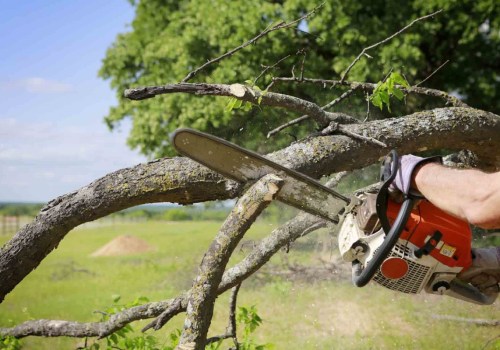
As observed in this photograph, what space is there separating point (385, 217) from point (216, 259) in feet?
2.40

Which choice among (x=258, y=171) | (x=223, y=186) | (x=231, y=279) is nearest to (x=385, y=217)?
(x=258, y=171)

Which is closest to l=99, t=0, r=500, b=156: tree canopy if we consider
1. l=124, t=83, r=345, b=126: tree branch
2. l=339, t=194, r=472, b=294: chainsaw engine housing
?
l=124, t=83, r=345, b=126: tree branch

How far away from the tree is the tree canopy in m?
4.00

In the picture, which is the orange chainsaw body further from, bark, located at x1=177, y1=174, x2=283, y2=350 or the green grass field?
the green grass field

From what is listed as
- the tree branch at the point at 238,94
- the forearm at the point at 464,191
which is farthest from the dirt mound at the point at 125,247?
the forearm at the point at 464,191

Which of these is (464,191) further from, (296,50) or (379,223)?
(296,50)

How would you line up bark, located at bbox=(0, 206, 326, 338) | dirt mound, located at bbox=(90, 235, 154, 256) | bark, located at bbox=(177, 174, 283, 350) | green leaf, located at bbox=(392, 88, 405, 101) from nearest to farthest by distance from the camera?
bark, located at bbox=(177, 174, 283, 350), green leaf, located at bbox=(392, 88, 405, 101), bark, located at bbox=(0, 206, 326, 338), dirt mound, located at bbox=(90, 235, 154, 256)

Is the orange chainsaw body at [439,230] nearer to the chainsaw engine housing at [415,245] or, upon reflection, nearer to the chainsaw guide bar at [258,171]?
the chainsaw engine housing at [415,245]

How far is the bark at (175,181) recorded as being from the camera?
2826mm

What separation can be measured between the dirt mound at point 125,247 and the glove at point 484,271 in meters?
11.5

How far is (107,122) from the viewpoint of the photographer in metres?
9.94

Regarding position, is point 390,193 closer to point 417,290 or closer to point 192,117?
point 417,290

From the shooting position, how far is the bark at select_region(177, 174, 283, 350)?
7.42ft

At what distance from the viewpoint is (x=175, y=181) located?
281cm
